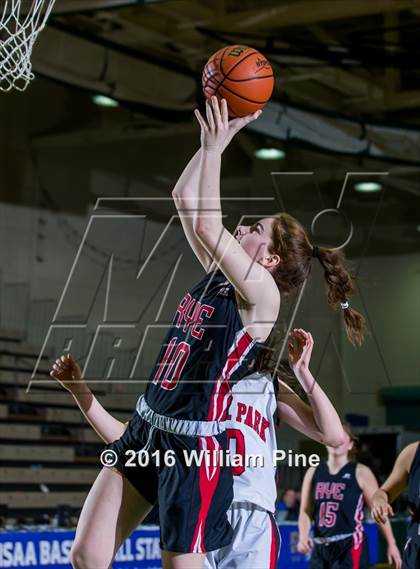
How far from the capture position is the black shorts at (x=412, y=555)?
528cm

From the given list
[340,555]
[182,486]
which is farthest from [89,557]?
[340,555]

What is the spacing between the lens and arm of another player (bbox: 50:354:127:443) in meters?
3.88

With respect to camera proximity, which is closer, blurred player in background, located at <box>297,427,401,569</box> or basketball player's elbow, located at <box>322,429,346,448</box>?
basketball player's elbow, located at <box>322,429,346,448</box>

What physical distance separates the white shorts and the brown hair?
2.72ft

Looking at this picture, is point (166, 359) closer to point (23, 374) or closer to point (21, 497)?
point (21, 497)

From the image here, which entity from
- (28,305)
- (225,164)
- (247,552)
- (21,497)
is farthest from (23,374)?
(247,552)

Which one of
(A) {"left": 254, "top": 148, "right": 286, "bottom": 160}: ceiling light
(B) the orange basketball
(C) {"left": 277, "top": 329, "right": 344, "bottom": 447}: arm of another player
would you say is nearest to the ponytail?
(C) {"left": 277, "top": 329, "right": 344, "bottom": 447}: arm of another player

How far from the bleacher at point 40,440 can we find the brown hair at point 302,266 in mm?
9121

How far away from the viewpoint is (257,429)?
4.04m

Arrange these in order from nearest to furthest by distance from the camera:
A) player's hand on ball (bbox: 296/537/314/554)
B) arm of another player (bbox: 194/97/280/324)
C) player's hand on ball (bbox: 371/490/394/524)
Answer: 1. arm of another player (bbox: 194/97/280/324)
2. player's hand on ball (bbox: 371/490/394/524)
3. player's hand on ball (bbox: 296/537/314/554)

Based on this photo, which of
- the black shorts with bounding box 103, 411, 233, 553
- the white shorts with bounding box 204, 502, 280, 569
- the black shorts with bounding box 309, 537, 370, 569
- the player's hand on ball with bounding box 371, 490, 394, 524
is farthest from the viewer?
the black shorts with bounding box 309, 537, 370, 569

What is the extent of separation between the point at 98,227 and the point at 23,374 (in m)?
2.56

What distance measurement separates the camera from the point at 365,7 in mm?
10094

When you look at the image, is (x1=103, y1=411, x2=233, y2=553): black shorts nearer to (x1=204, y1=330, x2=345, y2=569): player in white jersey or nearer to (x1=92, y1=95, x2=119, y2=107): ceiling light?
(x1=204, y1=330, x2=345, y2=569): player in white jersey
